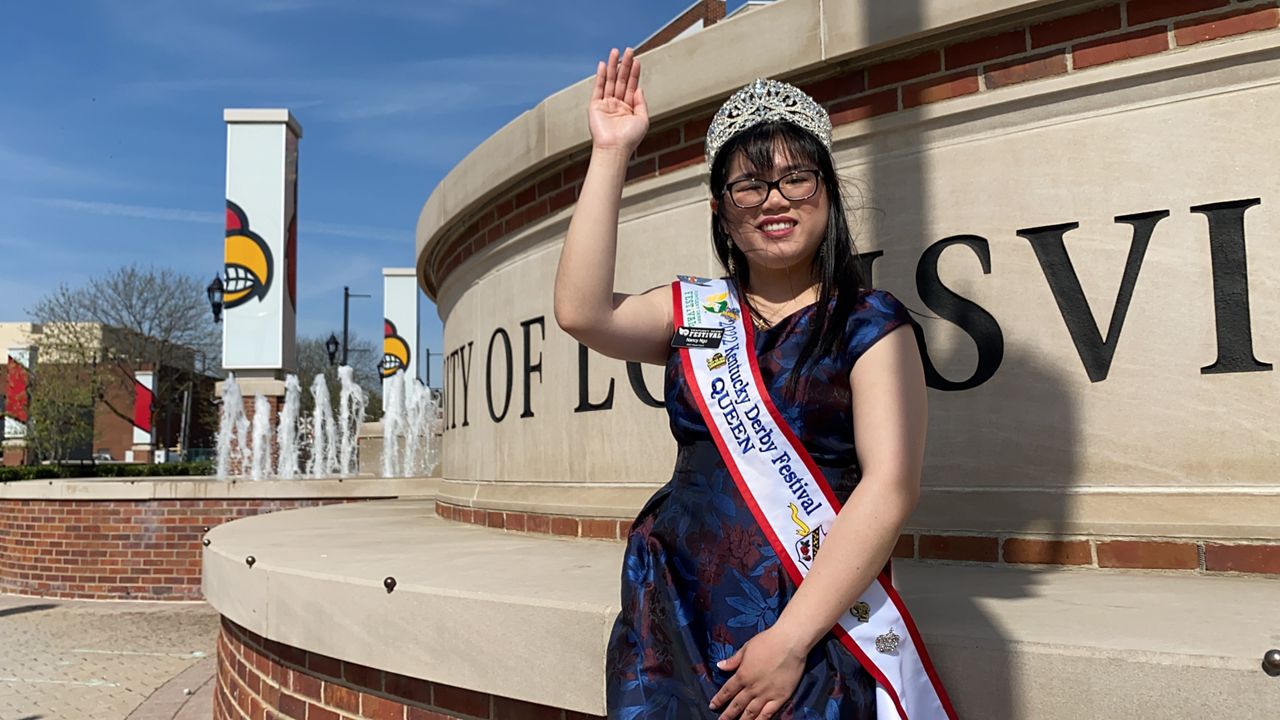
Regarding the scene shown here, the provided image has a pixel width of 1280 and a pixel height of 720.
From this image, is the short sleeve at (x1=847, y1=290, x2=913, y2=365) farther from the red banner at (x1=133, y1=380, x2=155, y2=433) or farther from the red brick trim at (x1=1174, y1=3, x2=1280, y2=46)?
the red banner at (x1=133, y1=380, x2=155, y2=433)

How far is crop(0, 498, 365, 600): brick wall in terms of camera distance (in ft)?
38.5

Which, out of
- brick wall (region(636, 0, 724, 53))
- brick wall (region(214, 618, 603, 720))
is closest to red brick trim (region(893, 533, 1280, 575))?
brick wall (region(214, 618, 603, 720))

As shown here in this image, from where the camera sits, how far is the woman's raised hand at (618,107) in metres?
1.88

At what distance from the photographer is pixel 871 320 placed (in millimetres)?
1693

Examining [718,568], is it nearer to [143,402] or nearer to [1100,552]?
[1100,552]

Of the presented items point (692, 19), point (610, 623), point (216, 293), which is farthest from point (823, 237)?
point (216, 293)

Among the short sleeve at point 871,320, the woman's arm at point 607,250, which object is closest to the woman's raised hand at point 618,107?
the woman's arm at point 607,250

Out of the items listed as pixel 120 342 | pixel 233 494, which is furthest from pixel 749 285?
pixel 120 342

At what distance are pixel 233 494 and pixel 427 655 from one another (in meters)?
10.3

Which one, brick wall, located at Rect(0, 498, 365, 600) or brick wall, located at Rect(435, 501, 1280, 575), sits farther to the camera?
brick wall, located at Rect(0, 498, 365, 600)

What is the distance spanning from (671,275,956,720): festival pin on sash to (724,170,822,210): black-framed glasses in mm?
249

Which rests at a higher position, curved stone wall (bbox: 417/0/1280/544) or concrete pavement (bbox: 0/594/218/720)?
curved stone wall (bbox: 417/0/1280/544)

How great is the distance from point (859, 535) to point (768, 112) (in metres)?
0.78

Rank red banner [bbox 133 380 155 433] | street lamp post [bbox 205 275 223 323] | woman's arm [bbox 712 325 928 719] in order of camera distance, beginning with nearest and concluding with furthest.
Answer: woman's arm [bbox 712 325 928 719] < street lamp post [bbox 205 275 223 323] < red banner [bbox 133 380 155 433]
